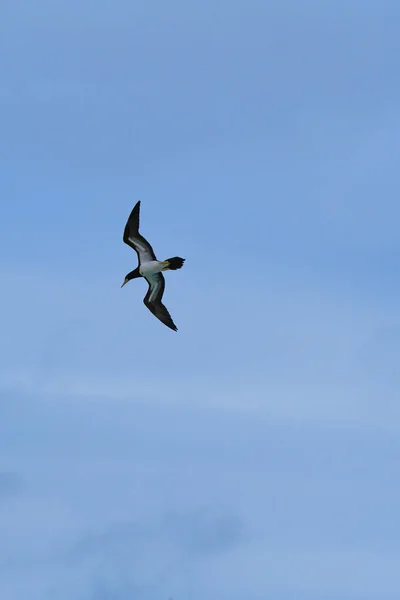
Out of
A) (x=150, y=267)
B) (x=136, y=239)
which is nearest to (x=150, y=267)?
(x=150, y=267)

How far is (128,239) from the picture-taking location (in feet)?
617

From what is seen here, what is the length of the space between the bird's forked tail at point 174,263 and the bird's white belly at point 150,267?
20.5 inches

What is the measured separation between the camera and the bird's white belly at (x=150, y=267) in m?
187

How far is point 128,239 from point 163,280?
178 inches

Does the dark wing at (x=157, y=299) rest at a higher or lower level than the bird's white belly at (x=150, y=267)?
lower

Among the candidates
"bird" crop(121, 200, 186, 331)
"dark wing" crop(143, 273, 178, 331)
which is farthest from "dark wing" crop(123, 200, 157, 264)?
"dark wing" crop(143, 273, 178, 331)

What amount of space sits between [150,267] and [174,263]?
7.79 feet

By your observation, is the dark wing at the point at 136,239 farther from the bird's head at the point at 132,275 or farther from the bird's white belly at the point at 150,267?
the bird's head at the point at 132,275

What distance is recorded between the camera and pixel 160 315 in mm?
189125

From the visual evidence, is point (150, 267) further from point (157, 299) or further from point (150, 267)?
point (157, 299)

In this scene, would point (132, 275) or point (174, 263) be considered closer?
point (174, 263)

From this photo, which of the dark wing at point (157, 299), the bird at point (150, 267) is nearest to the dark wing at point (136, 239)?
the bird at point (150, 267)

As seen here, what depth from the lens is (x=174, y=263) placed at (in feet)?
611

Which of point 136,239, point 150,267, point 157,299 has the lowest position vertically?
point 157,299
